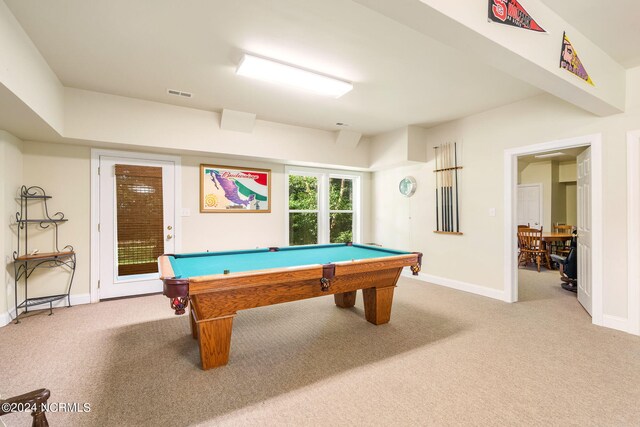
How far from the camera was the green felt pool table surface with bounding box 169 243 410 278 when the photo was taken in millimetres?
2568

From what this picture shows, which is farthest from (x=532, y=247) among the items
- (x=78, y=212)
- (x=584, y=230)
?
(x=78, y=212)

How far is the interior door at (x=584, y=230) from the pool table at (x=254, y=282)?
6.87 feet

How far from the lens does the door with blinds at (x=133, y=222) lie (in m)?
4.06

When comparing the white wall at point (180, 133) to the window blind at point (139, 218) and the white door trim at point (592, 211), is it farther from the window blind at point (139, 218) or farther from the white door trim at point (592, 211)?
the white door trim at point (592, 211)

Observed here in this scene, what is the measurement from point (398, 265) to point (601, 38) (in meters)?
2.56

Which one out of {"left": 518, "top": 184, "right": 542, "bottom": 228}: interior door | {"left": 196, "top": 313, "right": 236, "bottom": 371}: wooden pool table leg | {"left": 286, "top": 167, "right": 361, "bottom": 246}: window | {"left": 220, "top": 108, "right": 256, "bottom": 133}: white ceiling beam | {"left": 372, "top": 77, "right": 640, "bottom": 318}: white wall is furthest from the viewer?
{"left": 518, "top": 184, "right": 542, "bottom": 228}: interior door

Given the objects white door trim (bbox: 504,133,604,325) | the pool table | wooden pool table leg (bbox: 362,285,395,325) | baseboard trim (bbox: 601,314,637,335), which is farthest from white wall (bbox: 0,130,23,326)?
baseboard trim (bbox: 601,314,637,335)

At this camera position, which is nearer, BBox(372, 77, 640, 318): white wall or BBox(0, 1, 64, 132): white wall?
BBox(0, 1, 64, 132): white wall

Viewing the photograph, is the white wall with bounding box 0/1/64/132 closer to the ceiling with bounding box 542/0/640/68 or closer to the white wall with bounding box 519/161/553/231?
the ceiling with bounding box 542/0/640/68

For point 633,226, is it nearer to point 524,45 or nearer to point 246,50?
point 524,45

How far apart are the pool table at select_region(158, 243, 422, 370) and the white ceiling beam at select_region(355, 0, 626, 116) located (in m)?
1.75

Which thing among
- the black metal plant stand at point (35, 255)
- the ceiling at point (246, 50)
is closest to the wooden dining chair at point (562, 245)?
the ceiling at point (246, 50)

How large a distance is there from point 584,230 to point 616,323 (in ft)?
3.51

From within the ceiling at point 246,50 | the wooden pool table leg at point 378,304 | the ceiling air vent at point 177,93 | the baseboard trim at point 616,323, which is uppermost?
the ceiling air vent at point 177,93
